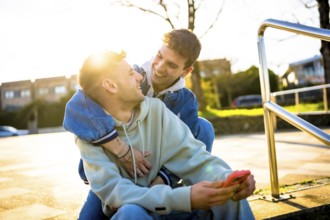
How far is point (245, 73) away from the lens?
3428cm

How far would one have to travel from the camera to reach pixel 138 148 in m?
1.47

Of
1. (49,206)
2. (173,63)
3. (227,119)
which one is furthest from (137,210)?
(227,119)

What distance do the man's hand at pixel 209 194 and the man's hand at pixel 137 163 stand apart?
0.31 metres

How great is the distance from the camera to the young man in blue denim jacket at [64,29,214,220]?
4.53 feet

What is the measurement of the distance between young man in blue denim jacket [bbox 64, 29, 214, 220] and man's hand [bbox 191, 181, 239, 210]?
317mm

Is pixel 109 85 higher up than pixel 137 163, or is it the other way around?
pixel 109 85

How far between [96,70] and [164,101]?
51 cm

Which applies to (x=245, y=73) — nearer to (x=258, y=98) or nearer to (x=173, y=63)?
(x=258, y=98)

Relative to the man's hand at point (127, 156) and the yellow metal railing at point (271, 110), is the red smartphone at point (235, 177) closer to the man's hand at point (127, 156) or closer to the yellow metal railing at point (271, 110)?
the man's hand at point (127, 156)

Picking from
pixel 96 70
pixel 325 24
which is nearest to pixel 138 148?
pixel 96 70

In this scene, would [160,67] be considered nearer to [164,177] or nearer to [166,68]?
[166,68]

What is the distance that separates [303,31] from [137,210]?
1109 mm

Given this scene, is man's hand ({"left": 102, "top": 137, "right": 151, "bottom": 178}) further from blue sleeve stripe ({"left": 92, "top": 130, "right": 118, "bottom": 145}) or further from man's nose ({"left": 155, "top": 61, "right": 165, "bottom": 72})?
man's nose ({"left": 155, "top": 61, "right": 165, "bottom": 72})

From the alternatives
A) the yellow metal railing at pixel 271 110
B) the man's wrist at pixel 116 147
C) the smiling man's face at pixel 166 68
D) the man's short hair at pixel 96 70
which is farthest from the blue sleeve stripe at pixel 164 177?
the yellow metal railing at pixel 271 110
